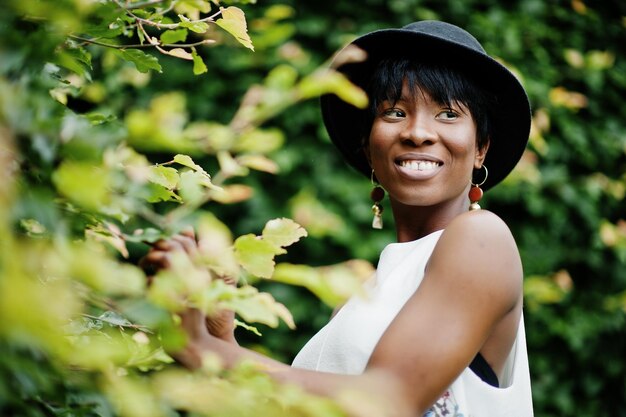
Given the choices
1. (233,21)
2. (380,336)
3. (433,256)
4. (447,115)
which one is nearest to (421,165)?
(447,115)

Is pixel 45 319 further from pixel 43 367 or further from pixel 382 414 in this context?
pixel 382 414

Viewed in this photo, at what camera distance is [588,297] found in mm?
4312

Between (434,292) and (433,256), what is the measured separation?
132mm

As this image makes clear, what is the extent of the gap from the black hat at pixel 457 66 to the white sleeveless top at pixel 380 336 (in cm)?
51

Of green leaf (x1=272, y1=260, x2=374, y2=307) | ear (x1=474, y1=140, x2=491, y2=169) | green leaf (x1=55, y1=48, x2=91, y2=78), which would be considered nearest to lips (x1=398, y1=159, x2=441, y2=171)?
ear (x1=474, y1=140, x2=491, y2=169)

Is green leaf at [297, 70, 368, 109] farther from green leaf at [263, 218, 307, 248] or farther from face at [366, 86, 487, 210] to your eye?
face at [366, 86, 487, 210]

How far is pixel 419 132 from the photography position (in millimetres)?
1997

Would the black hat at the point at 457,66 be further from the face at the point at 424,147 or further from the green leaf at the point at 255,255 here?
the green leaf at the point at 255,255

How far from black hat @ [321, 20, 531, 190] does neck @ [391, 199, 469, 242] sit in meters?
0.32

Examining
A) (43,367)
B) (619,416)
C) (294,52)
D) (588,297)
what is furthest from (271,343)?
(43,367)

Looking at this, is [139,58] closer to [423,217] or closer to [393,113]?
[393,113]

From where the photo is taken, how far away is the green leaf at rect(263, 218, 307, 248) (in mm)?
1113

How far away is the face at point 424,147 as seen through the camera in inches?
79.1

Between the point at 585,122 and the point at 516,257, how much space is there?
10.1 ft
